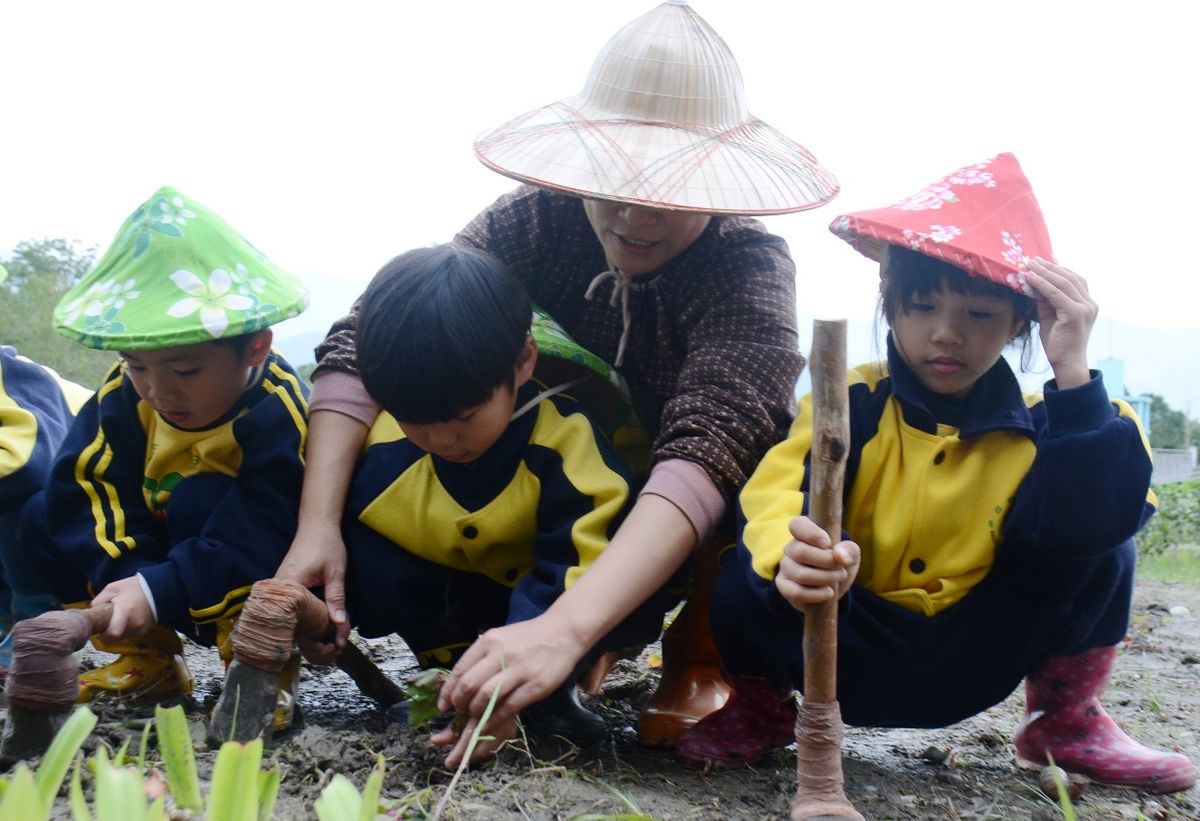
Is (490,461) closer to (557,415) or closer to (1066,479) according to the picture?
(557,415)

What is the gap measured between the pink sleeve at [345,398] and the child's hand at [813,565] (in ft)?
3.68

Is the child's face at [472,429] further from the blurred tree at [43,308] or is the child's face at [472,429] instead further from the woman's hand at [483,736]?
the blurred tree at [43,308]

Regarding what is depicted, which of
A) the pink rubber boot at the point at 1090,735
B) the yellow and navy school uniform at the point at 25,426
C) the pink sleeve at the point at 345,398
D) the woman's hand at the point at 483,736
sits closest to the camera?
the woman's hand at the point at 483,736

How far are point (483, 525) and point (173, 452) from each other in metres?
0.73

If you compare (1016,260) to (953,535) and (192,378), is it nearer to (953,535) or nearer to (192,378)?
(953,535)

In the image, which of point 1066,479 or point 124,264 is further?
point 124,264

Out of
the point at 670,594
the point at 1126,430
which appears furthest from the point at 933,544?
the point at 670,594

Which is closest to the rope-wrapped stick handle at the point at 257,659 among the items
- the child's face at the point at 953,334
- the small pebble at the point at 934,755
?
the child's face at the point at 953,334

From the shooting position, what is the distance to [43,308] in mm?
6477

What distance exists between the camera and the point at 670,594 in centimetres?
269

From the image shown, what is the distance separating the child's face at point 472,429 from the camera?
238 cm

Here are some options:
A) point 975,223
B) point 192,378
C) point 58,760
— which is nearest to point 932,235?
point 975,223

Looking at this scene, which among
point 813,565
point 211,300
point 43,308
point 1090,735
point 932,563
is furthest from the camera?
point 43,308

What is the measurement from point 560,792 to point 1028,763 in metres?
1.07
